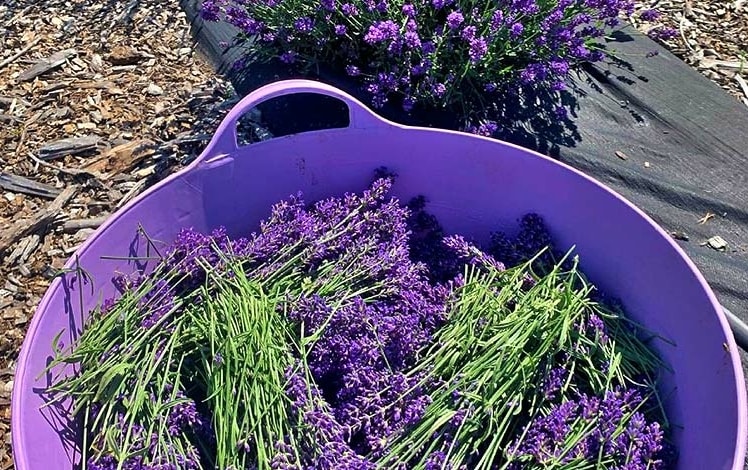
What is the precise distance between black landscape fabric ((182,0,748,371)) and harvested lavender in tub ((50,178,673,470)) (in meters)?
0.50

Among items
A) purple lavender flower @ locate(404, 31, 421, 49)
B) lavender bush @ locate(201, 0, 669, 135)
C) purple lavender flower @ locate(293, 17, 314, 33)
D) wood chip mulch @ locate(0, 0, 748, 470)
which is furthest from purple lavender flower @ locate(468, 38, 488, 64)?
wood chip mulch @ locate(0, 0, 748, 470)

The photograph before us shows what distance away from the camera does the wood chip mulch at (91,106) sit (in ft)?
5.72

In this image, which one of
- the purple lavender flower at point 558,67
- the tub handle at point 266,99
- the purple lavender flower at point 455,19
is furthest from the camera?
the purple lavender flower at point 558,67

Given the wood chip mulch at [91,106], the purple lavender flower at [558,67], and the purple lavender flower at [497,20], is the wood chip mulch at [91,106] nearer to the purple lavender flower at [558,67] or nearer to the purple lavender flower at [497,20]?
the purple lavender flower at [558,67]

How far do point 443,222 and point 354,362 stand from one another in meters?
0.47

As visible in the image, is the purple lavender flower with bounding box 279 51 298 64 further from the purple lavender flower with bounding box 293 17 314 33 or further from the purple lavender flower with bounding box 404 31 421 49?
the purple lavender flower with bounding box 404 31 421 49

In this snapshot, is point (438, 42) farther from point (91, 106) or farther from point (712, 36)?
point (712, 36)

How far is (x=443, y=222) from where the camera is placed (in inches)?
62.9

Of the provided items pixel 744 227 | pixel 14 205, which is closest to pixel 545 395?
pixel 744 227

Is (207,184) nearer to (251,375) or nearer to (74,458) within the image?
(251,375)

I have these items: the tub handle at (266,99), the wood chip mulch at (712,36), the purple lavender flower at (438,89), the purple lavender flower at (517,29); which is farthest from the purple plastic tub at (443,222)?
the wood chip mulch at (712,36)

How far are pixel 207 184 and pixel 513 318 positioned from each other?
631mm

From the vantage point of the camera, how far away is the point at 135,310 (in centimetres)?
128

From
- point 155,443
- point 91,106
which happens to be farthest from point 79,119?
point 155,443
